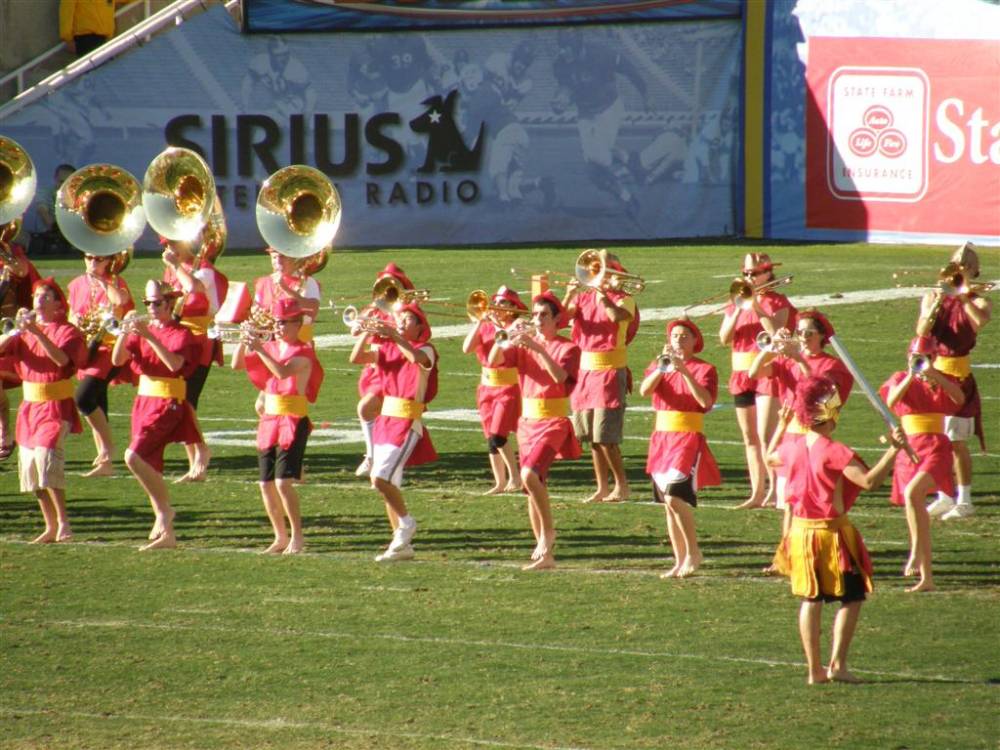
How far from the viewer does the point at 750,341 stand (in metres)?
13.7

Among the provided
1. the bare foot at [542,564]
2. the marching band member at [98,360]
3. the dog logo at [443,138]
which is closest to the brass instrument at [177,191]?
the marching band member at [98,360]

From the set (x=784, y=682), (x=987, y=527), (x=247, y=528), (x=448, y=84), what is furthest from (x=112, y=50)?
(x=784, y=682)

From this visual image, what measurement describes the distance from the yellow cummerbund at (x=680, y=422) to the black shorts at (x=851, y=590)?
2715mm

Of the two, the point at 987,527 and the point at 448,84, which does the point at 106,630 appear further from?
the point at 448,84

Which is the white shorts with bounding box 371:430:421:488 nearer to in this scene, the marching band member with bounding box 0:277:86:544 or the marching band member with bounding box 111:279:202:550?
the marching band member with bounding box 111:279:202:550

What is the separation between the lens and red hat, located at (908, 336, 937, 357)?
11352mm

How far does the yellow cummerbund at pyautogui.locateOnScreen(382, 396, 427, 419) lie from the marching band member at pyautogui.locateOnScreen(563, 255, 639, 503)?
2278 millimetres

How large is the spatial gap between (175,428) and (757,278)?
4.23m

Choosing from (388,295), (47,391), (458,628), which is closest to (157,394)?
(47,391)

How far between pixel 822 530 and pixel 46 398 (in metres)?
5.81

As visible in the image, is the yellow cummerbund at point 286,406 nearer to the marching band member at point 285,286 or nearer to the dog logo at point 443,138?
the marching band member at point 285,286

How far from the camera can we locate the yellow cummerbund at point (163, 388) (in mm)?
12344

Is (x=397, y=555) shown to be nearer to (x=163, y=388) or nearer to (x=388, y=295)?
(x=388, y=295)

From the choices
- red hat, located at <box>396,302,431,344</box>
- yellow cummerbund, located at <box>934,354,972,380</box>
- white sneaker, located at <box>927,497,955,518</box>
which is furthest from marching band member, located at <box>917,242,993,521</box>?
red hat, located at <box>396,302,431,344</box>
